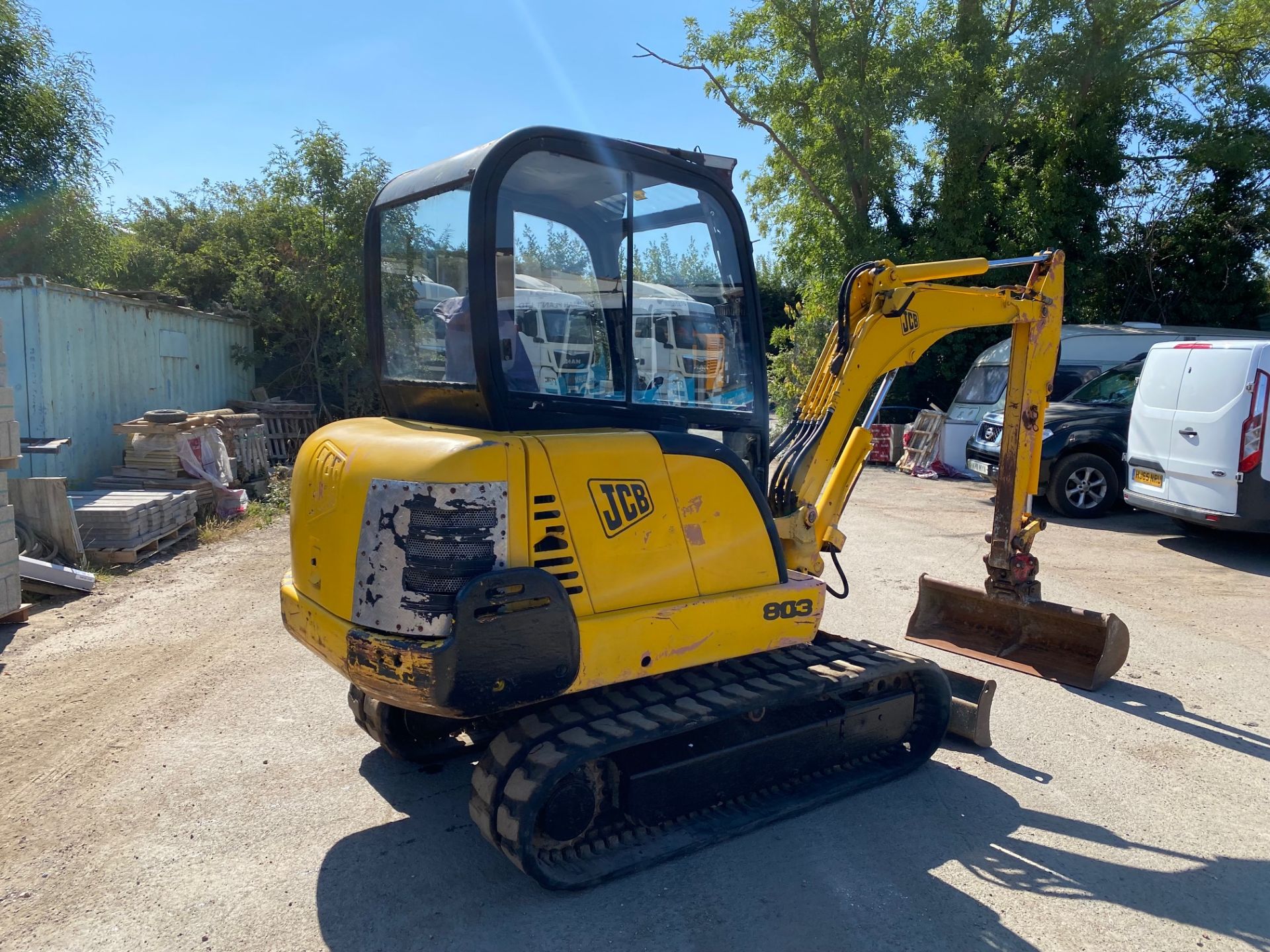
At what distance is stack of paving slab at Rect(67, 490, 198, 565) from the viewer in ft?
27.4

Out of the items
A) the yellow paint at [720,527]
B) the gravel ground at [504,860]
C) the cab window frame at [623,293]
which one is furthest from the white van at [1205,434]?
the yellow paint at [720,527]

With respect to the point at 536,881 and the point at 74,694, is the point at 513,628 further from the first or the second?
the point at 74,694

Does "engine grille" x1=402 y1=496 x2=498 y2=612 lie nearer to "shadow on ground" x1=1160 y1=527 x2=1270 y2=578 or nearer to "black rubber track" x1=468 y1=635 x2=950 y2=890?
"black rubber track" x1=468 y1=635 x2=950 y2=890

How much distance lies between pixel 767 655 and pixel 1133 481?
758 cm

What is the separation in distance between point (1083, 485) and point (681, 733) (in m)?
9.90

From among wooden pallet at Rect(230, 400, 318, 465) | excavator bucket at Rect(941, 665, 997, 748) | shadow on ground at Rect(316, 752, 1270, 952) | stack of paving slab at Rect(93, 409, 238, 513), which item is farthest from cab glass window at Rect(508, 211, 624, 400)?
wooden pallet at Rect(230, 400, 318, 465)

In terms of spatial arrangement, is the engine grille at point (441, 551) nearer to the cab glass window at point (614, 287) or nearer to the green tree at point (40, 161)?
the cab glass window at point (614, 287)

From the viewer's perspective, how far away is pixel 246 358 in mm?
15758

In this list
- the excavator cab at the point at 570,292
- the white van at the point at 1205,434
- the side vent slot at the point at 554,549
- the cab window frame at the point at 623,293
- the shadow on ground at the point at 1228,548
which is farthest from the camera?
the shadow on ground at the point at 1228,548

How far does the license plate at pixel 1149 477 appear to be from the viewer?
9.54m

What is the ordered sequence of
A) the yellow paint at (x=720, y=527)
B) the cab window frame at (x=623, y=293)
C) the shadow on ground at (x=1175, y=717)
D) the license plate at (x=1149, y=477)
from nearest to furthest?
the cab window frame at (x=623, y=293) → the yellow paint at (x=720, y=527) → the shadow on ground at (x=1175, y=717) → the license plate at (x=1149, y=477)

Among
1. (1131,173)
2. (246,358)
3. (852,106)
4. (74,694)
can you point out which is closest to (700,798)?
(74,694)

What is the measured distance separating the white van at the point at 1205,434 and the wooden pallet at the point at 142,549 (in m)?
10.2

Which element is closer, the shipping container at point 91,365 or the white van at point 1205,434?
the white van at point 1205,434
